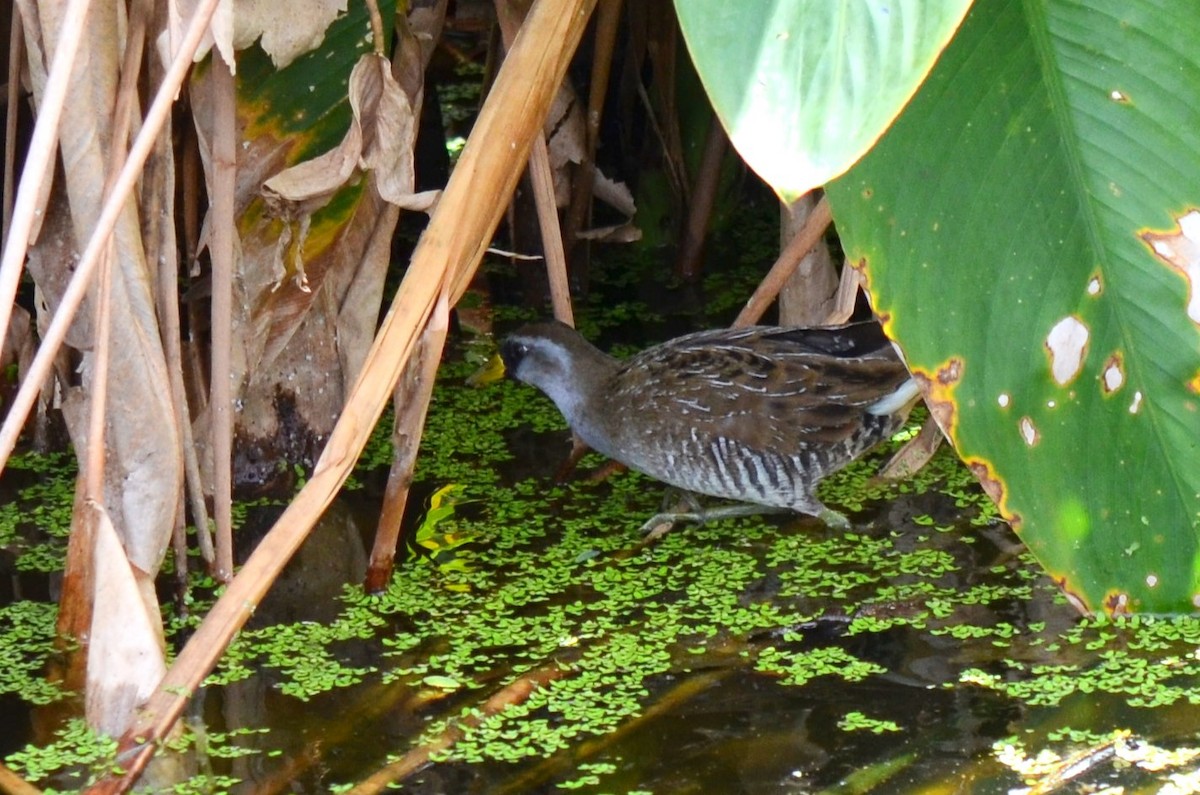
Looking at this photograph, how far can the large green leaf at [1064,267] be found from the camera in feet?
6.83

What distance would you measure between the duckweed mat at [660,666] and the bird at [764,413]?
12 cm

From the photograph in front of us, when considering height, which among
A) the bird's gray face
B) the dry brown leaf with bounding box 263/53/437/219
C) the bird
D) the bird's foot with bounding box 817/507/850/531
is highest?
the dry brown leaf with bounding box 263/53/437/219

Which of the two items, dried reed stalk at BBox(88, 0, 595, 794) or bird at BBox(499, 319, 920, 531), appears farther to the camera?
bird at BBox(499, 319, 920, 531)

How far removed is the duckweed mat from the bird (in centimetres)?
12

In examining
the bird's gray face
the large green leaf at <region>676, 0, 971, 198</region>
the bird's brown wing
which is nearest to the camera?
the large green leaf at <region>676, 0, 971, 198</region>

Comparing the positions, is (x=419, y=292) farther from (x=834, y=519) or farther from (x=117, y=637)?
(x=834, y=519)

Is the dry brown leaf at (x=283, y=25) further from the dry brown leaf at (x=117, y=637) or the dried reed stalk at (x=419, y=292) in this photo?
the dry brown leaf at (x=117, y=637)


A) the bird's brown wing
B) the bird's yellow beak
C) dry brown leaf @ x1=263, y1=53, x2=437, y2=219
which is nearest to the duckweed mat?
the bird's brown wing

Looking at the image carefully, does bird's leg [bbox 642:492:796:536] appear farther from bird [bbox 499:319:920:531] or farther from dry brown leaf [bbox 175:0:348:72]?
dry brown leaf [bbox 175:0:348:72]

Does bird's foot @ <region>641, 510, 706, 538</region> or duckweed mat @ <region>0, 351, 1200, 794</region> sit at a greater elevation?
bird's foot @ <region>641, 510, 706, 538</region>

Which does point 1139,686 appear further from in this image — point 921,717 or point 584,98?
point 584,98

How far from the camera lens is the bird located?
3.13 meters

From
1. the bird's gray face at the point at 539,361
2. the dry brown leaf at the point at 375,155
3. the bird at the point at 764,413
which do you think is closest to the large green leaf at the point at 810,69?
the dry brown leaf at the point at 375,155

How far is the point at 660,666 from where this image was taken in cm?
265
